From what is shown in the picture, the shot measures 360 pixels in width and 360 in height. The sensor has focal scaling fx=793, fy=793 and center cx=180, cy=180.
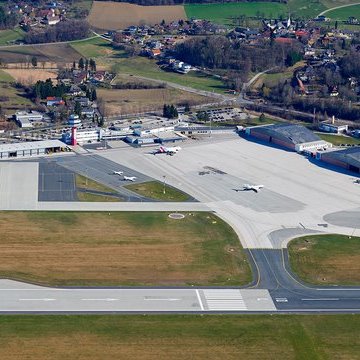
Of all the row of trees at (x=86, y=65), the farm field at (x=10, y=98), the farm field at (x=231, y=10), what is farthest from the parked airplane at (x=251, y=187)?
the farm field at (x=231, y=10)

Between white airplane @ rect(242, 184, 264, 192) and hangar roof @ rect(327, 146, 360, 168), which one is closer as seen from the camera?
white airplane @ rect(242, 184, 264, 192)

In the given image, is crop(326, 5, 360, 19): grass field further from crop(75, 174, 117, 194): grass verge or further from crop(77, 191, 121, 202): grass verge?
crop(77, 191, 121, 202): grass verge

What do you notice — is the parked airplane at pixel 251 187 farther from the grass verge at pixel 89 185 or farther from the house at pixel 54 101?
the house at pixel 54 101

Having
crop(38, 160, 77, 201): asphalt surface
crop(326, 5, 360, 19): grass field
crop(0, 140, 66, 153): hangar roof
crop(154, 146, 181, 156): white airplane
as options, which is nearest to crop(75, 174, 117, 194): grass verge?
crop(38, 160, 77, 201): asphalt surface

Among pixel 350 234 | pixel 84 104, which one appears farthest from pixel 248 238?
pixel 84 104

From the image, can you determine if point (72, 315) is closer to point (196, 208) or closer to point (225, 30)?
point (196, 208)

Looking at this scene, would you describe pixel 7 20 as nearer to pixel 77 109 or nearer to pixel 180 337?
pixel 77 109
